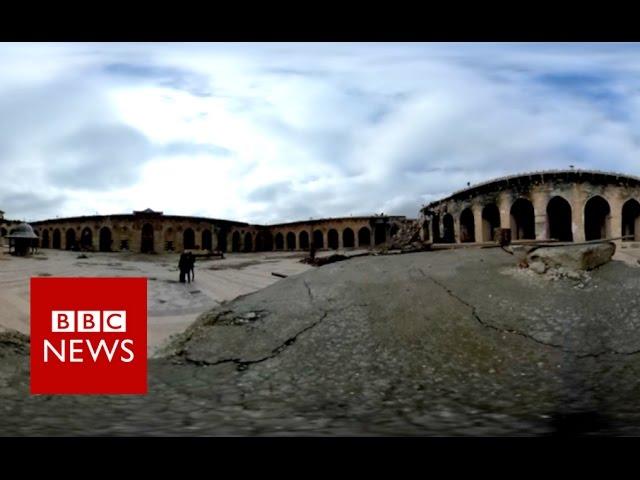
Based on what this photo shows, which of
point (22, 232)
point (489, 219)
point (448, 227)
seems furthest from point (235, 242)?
point (489, 219)

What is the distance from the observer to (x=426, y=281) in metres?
5.16

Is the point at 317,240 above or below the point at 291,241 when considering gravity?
above

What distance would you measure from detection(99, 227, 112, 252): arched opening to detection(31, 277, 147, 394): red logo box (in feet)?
7.11

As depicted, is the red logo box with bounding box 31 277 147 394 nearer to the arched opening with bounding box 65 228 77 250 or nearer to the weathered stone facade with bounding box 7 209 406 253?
the weathered stone facade with bounding box 7 209 406 253

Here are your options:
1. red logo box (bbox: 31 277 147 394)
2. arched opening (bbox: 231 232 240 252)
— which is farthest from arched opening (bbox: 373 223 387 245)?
red logo box (bbox: 31 277 147 394)

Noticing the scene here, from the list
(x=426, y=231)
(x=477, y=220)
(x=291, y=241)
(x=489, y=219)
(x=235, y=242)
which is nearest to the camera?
(x=235, y=242)

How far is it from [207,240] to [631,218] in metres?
12.6

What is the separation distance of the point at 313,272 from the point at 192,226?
6.21ft

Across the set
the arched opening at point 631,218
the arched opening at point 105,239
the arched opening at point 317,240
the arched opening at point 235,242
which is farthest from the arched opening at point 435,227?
the arched opening at point 105,239

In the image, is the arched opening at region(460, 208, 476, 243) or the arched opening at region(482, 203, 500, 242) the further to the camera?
the arched opening at region(460, 208, 476, 243)

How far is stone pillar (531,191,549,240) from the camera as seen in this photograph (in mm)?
12381

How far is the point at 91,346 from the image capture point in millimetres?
3170

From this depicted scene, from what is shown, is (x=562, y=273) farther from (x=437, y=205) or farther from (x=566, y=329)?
(x=437, y=205)

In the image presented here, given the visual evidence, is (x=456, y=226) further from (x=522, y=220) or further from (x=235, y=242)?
(x=235, y=242)
